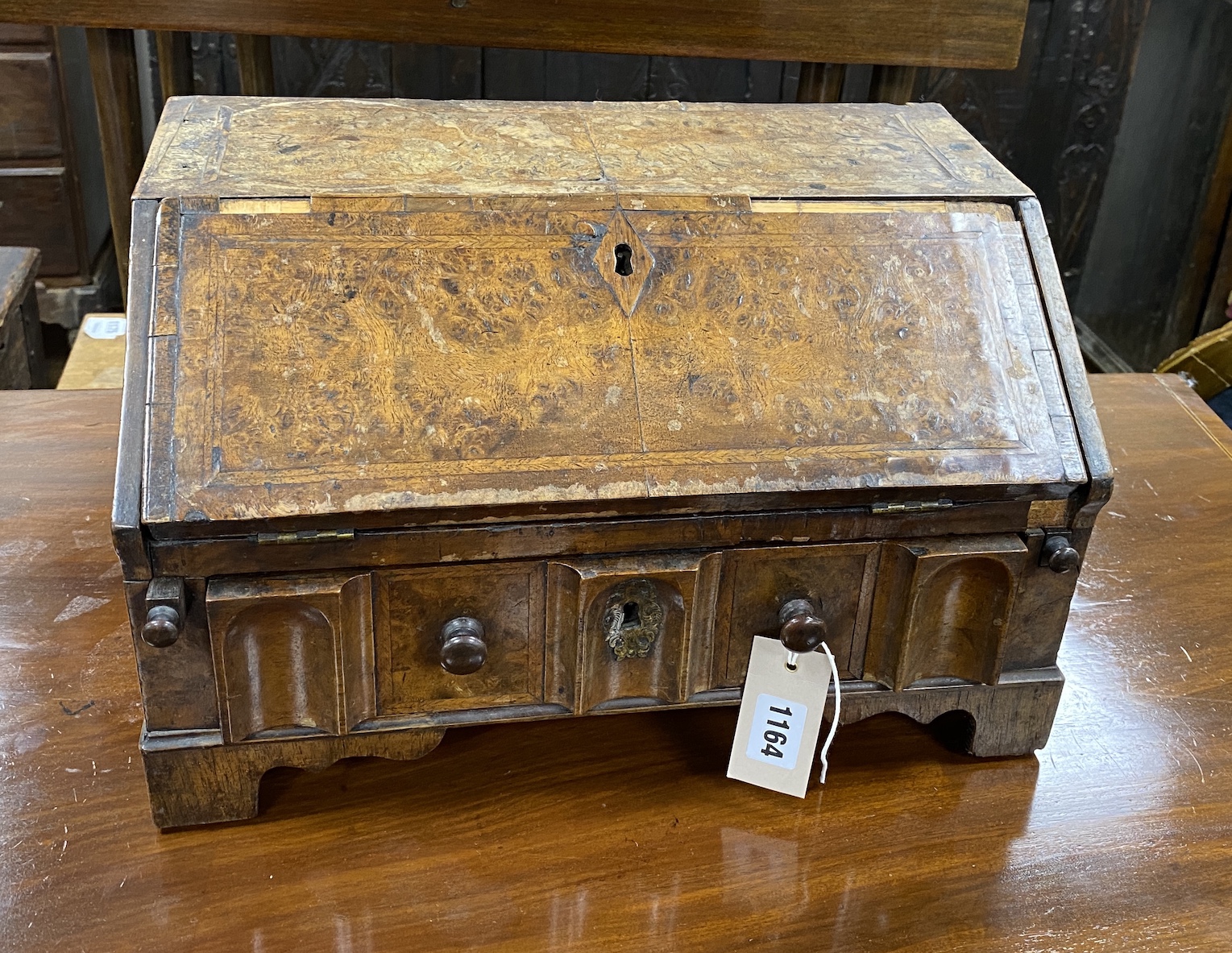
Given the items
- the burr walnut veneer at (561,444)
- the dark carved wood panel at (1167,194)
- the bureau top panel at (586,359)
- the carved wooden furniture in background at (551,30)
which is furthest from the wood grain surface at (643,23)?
the dark carved wood panel at (1167,194)

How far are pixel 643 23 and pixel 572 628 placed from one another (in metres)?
1.16

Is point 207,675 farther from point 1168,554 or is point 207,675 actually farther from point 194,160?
point 1168,554

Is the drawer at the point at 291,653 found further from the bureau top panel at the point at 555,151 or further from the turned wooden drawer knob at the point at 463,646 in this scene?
the bureau top panel at the point at 555,151

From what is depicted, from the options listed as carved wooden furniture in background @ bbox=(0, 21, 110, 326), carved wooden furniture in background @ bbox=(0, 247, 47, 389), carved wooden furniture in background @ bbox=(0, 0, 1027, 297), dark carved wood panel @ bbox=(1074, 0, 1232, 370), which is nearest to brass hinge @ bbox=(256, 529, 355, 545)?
carved wooden furniture in background @ bbox=(0, 0, 1027, 297)

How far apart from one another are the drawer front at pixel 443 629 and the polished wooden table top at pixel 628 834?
0.53ft

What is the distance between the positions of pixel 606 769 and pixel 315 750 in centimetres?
33

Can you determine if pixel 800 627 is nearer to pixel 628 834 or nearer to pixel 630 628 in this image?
pixel 630 628

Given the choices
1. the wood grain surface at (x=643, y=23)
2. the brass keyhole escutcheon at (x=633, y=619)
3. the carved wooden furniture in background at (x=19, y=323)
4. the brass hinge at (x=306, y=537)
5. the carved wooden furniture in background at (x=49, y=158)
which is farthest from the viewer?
the carved wooden furniture in background at (x=49, y=158)

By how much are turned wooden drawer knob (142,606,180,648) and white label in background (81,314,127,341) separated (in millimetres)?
1522

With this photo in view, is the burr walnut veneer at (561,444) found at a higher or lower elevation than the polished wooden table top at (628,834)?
higher

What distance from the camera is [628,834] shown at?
124 centimetres

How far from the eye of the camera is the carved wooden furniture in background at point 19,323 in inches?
83.0

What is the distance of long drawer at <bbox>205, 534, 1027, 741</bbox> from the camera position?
109 cm

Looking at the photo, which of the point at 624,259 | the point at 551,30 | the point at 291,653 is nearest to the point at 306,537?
the point at 291,653
